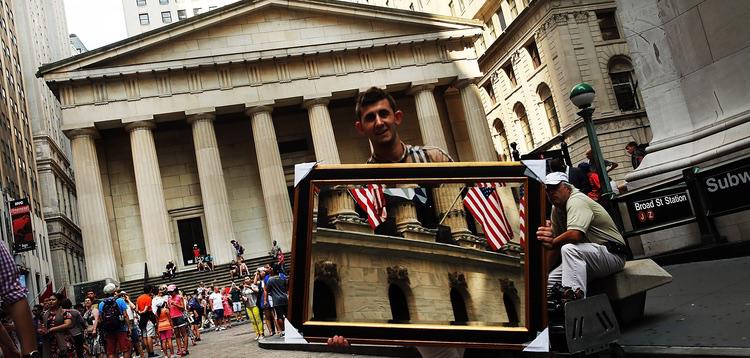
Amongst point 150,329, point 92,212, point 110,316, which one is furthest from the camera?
point 92,212

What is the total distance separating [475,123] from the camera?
4150 centimetres

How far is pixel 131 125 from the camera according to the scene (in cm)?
3744

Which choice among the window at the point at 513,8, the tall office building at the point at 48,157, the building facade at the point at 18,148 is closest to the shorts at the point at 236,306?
the building facade at the point at 18,148

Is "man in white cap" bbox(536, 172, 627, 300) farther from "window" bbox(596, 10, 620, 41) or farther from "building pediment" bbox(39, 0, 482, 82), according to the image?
"window" bbox(596, 10, 620, 41)

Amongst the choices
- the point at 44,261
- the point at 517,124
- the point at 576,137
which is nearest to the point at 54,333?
the point at 576,137

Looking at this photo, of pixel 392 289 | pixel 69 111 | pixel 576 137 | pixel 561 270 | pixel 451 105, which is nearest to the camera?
pixel 392 289

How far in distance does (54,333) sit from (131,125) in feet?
85.5

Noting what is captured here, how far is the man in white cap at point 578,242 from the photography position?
518cm

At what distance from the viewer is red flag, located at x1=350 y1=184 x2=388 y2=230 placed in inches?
131

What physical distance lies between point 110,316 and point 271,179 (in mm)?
24249

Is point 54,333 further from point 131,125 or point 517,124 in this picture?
point 517,124

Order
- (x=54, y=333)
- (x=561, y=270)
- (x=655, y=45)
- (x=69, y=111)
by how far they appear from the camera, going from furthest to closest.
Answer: (x=69, y=111) < (x=54, y=333) < (x=655, y=45) < (x=561, y=270)

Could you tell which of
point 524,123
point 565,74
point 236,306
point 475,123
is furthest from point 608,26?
point 236,306

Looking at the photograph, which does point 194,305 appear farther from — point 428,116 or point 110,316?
point 428,116
